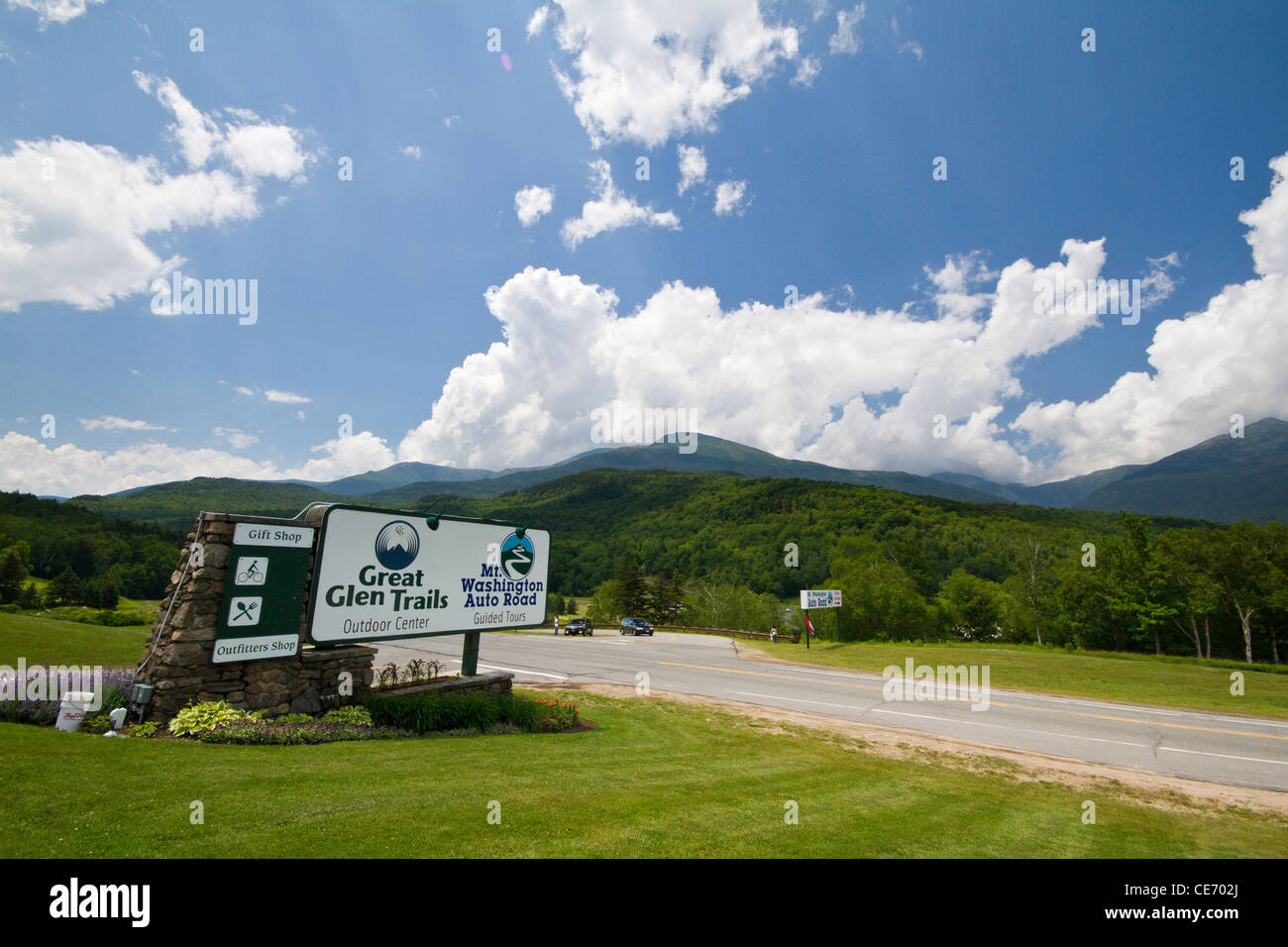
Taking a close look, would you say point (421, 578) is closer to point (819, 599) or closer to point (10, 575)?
point (819, 599)

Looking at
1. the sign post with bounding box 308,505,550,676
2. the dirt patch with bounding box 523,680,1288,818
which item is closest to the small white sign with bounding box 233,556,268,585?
the sign post with bounding box 308,505,550,676

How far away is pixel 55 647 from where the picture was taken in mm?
11211

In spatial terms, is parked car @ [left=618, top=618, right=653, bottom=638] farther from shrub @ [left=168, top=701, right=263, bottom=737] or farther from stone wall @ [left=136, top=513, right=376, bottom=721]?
shrub @ [left=168, top=701, right=263, bottom=737]

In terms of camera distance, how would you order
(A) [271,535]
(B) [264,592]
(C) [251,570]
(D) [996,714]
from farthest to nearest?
(D) [996,714] < (A) [271,535] < (B) [264,592] < (C) [251,570]

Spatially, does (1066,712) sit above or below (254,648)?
below

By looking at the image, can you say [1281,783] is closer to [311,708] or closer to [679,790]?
[679,790]

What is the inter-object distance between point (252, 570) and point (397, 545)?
8.22 feet

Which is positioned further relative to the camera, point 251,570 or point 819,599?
point 819,599

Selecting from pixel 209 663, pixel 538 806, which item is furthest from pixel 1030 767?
pixel 209 663

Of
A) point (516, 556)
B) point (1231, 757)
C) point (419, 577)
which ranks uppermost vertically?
point (516, 556)

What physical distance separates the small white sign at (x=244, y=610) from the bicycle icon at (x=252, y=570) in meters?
0.25

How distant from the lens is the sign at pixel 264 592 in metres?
8.40

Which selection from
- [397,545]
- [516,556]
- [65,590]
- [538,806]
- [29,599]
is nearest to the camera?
[538,806]
